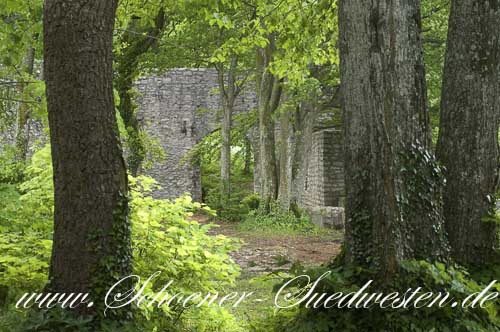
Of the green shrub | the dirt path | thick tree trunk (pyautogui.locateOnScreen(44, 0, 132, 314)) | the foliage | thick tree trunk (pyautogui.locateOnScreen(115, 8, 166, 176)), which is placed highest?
thick tree trunk (pyautogui.locateOnScreen(115, 8, 166, 176))

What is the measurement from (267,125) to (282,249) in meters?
6.46

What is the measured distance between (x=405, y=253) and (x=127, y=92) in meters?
Result: 12.2

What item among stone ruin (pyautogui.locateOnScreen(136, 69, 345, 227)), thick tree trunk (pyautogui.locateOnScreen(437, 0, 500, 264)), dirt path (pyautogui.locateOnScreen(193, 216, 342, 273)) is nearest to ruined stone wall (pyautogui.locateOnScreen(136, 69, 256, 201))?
stone ruin (pyautogui.locateOnScreen(136, 69, 345, 227))

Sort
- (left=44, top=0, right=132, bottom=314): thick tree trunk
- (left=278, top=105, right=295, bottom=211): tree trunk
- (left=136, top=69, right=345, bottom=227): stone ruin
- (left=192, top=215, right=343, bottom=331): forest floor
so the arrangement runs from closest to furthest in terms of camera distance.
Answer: (left=44, top=0, right=132, bottom=314): thick tree trunk, (left=192, top=215, right=343, bottom=331): forest floor, (left=278, top=105, right=295, bottom=211): tree trunk, (left=136, top=69, right=345, bottom=227): stone ruin

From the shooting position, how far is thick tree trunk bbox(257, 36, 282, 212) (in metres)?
19.0

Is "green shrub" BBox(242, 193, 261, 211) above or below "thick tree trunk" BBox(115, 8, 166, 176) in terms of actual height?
below

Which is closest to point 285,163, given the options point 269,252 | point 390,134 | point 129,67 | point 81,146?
point 129,67

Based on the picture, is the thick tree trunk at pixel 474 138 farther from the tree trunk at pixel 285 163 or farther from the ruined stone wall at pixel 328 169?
the ruined stone wall at pixel 328 169

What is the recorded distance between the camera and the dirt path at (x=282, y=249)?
11391 millimetres

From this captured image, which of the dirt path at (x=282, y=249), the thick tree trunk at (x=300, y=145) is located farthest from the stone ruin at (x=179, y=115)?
the dirt path at (x=282, y=249)

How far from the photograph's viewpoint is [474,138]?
16.3ft

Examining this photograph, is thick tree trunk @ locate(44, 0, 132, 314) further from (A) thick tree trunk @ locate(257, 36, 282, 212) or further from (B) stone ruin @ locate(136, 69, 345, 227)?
(B) stone ruin @ locate(136, 69, 345, 227)

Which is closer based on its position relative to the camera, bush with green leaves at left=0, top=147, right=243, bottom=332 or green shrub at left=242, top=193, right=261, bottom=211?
bush with green leaves at left=0, top=147, right=243, bottom=332

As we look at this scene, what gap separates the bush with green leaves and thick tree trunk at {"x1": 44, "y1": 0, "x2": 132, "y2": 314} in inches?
21.8
